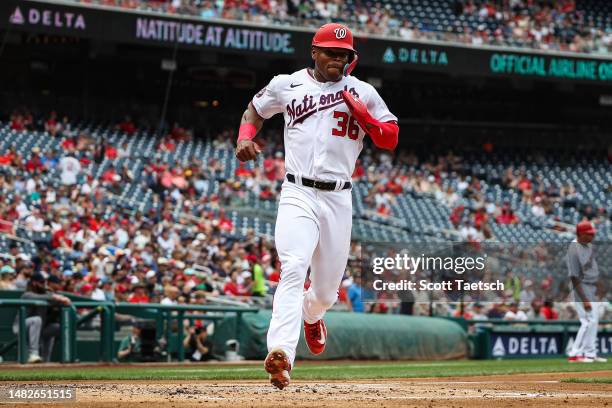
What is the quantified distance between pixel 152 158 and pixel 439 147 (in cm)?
1098

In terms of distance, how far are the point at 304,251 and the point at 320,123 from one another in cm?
71

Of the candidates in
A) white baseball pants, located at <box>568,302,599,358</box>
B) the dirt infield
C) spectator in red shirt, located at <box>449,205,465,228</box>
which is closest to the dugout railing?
white baseball pants, located at <box>568,302,599,358</box>

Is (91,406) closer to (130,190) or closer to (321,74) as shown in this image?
(321,74)

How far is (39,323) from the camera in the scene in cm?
Result: 1195

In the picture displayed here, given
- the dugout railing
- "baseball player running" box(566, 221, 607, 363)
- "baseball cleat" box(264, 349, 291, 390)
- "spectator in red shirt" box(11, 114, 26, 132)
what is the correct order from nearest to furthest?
"baseball cleat" box(264, 349, 291, 390) → the dugout railing → "baseball player running" box(566, 221, 607, 363) → "spectator in red shirt" box(11, 114, 26, 132)

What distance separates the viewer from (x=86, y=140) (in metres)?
23.5

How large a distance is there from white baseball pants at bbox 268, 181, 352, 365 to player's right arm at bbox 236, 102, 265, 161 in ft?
0.99

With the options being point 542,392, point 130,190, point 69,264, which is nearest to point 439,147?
point 130,190

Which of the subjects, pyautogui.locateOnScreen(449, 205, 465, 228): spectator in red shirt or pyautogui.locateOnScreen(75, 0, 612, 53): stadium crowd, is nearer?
pyautogui.locateOnScreen(449, 205, 465, 228): spectator in red shirt

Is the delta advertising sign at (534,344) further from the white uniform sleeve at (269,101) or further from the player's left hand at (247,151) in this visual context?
the player's left hand at (247,151)

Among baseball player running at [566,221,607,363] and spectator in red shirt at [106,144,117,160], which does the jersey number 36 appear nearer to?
baseball player running at [566,221,607,363]

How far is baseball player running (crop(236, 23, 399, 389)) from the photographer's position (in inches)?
231

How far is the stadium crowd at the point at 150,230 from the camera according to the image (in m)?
15.2

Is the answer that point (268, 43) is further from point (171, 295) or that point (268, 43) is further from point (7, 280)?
point (7, 280)
